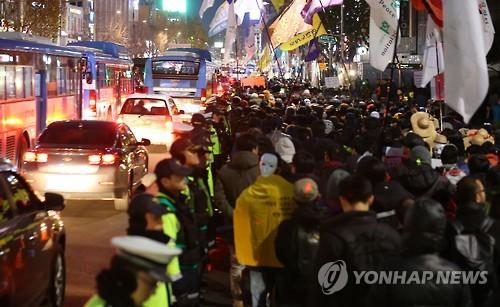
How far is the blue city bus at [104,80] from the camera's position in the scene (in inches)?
1074

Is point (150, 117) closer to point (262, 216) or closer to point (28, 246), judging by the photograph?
point (28, 246)

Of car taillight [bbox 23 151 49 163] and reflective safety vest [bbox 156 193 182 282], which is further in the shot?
car taillight [bbox 23 151 49 163]

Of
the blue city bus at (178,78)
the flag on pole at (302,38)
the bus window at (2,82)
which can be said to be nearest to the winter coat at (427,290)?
the bus window at (2,82)

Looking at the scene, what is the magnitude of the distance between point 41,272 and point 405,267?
3854 mm

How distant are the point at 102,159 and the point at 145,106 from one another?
10315 mm

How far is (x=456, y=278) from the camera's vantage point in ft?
15.2

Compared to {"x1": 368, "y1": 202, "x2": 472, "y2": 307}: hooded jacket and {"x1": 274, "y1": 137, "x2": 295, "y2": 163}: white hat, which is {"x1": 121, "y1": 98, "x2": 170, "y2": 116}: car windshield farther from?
{"x1": 368, "y1": 202, "x2": 472, "y2": 307}: hooded jacket

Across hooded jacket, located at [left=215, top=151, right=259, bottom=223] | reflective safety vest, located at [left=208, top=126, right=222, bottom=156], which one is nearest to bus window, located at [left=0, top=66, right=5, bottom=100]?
reflective safety vest, located at [left=208, top=126, right=222, bottom=156]

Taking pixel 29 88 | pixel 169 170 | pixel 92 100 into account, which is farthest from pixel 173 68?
pixel 169 170

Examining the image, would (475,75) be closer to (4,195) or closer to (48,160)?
(4,195)

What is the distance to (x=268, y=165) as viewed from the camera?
7406 mm

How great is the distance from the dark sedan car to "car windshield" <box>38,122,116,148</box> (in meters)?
5.62

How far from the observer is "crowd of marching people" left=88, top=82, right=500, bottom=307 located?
4688 millimetres

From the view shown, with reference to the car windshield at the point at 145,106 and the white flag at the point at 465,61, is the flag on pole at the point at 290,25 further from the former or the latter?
the white flag at the point at 465,61
